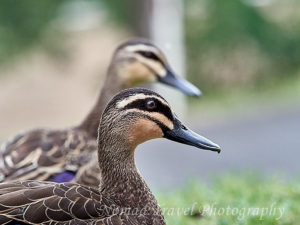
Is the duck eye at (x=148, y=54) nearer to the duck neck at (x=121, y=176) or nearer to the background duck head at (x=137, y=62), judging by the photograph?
the background duck head at (x=137, y=62)

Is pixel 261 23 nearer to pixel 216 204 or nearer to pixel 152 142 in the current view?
pixel 152 142

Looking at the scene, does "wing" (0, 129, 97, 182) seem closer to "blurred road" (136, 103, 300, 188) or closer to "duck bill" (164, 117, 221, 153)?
"duck bill" (164, 117, 221, 153)

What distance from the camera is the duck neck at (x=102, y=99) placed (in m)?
6.16

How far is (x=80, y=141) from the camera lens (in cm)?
589

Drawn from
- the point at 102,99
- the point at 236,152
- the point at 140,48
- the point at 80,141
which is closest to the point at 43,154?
the point at 80,141

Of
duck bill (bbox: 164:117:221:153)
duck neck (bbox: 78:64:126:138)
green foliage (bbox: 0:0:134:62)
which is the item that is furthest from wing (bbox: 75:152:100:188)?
green foliage (bbox: 0:0:134:62)

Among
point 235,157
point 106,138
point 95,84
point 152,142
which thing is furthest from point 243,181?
point 95,84

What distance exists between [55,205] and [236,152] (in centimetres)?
771

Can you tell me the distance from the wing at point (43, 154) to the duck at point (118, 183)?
1185 mm

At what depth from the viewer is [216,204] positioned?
218 inches

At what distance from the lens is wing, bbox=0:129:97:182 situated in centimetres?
544

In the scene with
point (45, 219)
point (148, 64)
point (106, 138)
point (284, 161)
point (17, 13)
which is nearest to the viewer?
point (45, 219)

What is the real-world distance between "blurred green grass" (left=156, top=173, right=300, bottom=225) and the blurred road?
269 cm

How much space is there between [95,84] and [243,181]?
940 cm
